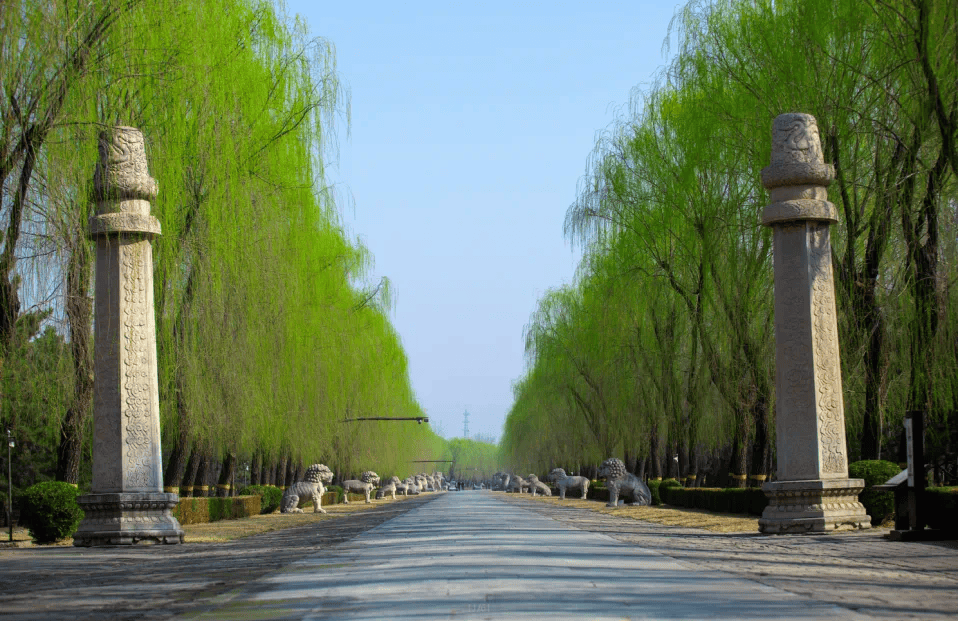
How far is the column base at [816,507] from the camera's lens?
15562mm

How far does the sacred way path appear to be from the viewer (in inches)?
273

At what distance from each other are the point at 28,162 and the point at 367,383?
87.8ft

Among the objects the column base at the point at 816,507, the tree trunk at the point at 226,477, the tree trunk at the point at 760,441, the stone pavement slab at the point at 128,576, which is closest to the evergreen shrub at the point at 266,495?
the tree trunk at the point at 226,477

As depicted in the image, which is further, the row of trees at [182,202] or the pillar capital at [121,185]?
the pillar capital at [121,185]

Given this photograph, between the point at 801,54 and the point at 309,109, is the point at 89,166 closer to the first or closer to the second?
the point at 309,109

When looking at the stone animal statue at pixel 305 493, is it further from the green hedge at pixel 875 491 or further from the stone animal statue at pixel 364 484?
the green hedge at pixel 875 491

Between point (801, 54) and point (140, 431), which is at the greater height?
point (801, 54)

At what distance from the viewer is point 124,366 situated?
15.6 meters

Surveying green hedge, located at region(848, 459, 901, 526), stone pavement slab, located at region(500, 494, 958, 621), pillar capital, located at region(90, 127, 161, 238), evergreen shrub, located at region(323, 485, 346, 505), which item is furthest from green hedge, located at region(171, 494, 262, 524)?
evergreen shrub, located at region(323, 485, 346, 505)

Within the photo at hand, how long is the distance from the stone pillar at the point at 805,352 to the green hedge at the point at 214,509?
1142 cm

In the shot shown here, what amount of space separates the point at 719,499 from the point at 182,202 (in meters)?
15.6

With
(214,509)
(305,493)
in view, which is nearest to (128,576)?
(214,509)

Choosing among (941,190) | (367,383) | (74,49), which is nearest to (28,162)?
(74,49)

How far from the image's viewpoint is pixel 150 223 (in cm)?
1593
